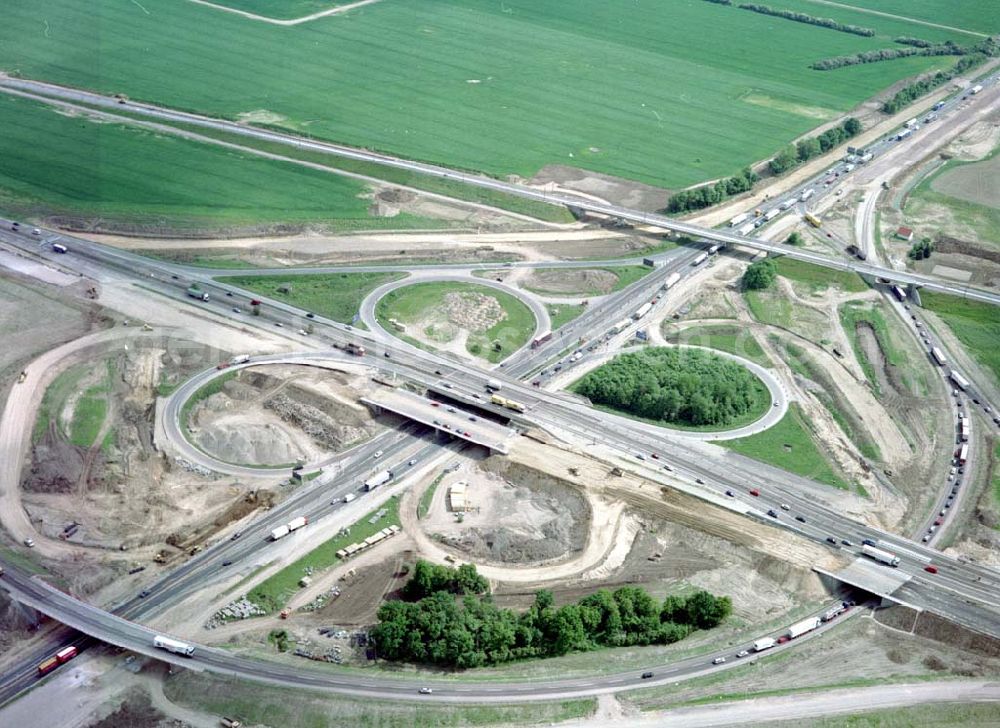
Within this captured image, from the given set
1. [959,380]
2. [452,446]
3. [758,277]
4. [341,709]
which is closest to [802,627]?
[341,709]

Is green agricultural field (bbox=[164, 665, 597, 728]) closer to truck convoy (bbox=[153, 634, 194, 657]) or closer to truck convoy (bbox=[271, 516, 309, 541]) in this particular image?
truck convoy (bbox=[153, 634, 194, 657])

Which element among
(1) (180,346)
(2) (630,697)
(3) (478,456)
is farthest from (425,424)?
(2) (630,697)

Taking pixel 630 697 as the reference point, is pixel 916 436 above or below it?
above

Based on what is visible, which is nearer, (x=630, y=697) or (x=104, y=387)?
(x=630, y=697)

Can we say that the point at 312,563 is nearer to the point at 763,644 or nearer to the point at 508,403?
the point at 508,403

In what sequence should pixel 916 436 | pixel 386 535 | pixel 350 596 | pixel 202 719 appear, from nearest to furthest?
pixel 202 719, pixel 350 596, pixel 386 535, pixel 916 436

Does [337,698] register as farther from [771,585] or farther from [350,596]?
[771,585]

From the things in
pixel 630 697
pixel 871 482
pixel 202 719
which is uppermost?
pixel 871 482
